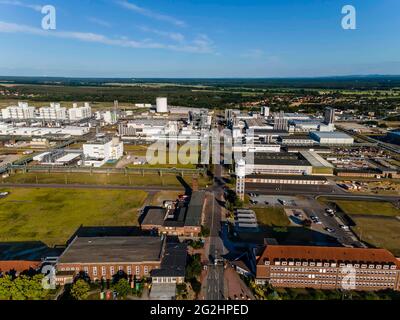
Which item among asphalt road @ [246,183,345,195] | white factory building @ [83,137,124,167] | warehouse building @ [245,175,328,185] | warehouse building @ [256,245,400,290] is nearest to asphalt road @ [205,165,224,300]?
warehouse building @ [256,245,400,290]

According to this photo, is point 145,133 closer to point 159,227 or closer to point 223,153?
point 223,153

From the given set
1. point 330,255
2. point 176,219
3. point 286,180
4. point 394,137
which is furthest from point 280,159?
point 394,137

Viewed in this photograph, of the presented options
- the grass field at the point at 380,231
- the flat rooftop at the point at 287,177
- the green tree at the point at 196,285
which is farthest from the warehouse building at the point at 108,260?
the flat rooftop at the point at 287,177

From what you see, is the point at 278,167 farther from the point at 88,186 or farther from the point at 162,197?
the point at 88,186

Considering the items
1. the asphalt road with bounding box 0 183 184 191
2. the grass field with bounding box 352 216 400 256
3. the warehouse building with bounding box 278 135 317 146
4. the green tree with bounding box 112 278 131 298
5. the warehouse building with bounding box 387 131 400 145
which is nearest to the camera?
the green tree with bounding box 112 278 131 298

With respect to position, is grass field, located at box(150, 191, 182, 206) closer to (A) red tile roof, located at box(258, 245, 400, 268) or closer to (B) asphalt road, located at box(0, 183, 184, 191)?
(B) asphalt road, located at box(0, 183, 184, 191)

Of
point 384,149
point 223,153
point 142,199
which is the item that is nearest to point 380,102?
point 384,149
